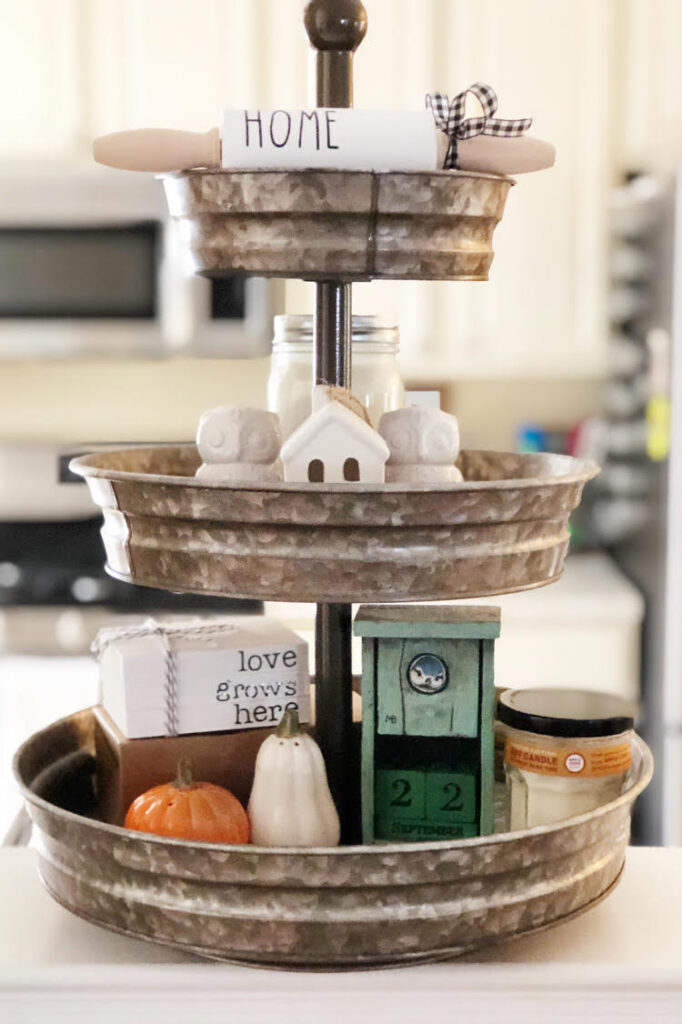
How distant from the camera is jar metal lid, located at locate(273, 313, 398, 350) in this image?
920mm

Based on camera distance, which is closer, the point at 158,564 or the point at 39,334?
the point at 158,564

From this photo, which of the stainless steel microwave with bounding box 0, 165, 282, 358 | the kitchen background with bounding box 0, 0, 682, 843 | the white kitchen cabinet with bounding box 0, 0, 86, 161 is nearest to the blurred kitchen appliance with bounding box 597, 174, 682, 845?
the kitchen background with bounding box 0, 0, 682, 843

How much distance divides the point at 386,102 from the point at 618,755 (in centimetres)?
207

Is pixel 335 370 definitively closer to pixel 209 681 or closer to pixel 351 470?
pixel 351 470

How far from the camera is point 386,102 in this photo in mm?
2582

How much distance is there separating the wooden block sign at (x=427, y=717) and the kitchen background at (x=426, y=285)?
1483 millimetres

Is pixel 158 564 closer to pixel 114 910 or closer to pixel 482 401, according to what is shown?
pixel 114 910

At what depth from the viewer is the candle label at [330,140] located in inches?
27.9

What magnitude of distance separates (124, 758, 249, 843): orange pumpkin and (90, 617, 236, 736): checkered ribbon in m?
0.07

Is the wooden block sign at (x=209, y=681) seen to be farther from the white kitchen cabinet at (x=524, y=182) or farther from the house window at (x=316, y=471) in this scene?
A: the white kitchen cabinet at (x=524, y=182)

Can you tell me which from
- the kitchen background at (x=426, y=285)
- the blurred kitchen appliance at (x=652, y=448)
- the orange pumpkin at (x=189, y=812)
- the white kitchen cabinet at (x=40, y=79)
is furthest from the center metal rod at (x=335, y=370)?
the white kitchen cabinet at (x=40, y=79)

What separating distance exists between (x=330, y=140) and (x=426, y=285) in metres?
1.98

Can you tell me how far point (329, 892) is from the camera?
69cm

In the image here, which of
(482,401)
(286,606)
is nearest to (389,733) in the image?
(286,606)
